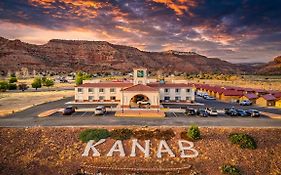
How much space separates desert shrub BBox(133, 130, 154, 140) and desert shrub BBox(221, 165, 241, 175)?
10.3 m

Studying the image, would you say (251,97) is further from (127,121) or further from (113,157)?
(113,157)

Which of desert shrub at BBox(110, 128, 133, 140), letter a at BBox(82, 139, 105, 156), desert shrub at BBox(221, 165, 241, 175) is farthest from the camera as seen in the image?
desert shrub at BBox(110, 128, 133, 140)

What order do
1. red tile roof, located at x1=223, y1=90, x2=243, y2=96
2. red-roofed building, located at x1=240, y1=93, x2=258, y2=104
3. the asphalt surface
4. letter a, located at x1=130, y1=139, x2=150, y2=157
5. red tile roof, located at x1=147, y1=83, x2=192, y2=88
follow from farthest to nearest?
red tile roof, located at x1=223, y1=90, x2=243, y2=96, red-roofed building, located at x1=240, y1=93, x2=258, y2=104, red tile roof, located at x1=147, y1=83, x2=192, y2=88, the asphalt surface, letter a, located at x1=130, y1=139, x2=150, y2=157

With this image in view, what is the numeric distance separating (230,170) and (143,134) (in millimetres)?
12203

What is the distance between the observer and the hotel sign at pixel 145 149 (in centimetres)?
3322

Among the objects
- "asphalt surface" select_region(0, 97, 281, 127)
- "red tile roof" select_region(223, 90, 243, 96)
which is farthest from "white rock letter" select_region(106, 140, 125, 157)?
"red tile roof" select_region(223, 90, 243, 96)

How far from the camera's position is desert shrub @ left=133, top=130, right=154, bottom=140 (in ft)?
119

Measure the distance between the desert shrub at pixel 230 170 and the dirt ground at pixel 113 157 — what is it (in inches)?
23.6

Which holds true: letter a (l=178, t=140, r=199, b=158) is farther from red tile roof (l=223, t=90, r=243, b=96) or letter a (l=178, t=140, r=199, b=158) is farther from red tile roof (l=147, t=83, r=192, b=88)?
red tile roof (l=223, t=90, r=243, b=96)

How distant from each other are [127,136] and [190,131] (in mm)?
8765

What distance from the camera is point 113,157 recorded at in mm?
32688

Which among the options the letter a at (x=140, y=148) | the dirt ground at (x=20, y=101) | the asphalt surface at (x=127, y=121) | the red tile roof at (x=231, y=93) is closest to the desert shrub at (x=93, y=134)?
the asphalt surface at (x=127, y=121)

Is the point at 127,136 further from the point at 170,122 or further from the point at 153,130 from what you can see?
the point at 170,122

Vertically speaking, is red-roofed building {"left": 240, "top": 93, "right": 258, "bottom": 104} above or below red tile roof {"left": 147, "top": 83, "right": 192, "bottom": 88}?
below
